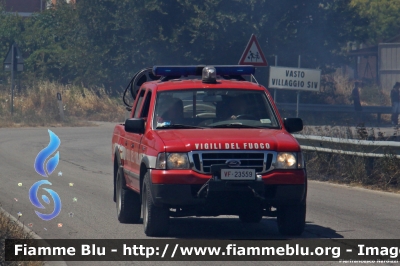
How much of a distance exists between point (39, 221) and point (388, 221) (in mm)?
4599

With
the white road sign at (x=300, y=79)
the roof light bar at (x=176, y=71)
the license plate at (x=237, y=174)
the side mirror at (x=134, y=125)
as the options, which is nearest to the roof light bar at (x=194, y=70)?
the roof light bar at (x=176, y=71)

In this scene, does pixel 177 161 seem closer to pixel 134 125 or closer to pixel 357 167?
pixel 134 125

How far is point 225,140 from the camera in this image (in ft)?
27.0

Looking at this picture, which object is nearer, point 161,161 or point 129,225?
point 161,161

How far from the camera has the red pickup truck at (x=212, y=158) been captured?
8.12 m

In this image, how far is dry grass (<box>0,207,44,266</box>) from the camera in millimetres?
6786

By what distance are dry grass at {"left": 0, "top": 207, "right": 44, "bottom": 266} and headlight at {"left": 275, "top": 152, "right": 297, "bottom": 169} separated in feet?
9.09

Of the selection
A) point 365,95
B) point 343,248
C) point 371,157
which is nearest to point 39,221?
point 343,248

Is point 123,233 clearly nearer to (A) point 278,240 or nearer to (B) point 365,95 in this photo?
(A) point 278,240

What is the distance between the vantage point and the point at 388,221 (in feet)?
33.0

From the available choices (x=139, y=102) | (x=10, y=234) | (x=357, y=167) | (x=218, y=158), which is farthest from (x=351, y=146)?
(x=10, y=234)

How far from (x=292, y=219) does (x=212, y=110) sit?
1.67 meters

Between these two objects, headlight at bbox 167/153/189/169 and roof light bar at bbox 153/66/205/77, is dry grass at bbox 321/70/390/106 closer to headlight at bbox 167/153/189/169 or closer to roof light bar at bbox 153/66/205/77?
roof light bar at bbox 153/66/205/77

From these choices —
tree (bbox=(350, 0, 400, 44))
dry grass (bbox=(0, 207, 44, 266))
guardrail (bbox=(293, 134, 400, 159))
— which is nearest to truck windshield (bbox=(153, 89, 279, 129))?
dry grass (bbox=(0, 207, 44, 266))
